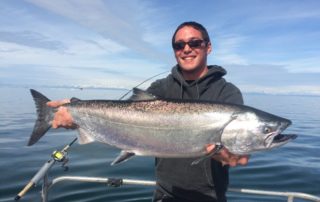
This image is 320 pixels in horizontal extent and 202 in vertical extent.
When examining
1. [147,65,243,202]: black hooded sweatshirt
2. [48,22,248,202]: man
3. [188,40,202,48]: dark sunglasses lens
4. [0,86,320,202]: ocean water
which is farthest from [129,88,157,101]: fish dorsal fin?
[0,86,320,202]: ocean water

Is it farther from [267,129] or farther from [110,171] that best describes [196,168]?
[110,171]

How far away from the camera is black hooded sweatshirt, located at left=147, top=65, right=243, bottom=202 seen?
18.1 feet

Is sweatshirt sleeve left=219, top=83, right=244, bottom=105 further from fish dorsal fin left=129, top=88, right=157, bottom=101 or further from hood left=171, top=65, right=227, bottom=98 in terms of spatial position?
fish dorsal fin left=129, top=88, right=157, bottom=101

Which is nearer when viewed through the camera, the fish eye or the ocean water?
the fish eye

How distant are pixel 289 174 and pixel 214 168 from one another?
1079 cm

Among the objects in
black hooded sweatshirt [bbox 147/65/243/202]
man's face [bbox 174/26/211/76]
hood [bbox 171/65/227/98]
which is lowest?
black hooded sweatshirt [bbox 147/65/243/202]

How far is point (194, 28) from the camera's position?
5969 millimetres

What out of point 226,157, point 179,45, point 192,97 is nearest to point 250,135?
point 226,157

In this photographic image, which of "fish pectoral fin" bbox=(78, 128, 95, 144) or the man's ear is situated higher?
the man's ear

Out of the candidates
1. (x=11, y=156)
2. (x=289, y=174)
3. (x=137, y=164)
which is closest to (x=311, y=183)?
(x=289, y=174)

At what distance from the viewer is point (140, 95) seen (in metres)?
5.74

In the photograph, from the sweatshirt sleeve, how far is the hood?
0.81 ft

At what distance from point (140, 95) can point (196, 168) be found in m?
1.45

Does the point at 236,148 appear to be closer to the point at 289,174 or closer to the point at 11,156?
the point at 289,174
